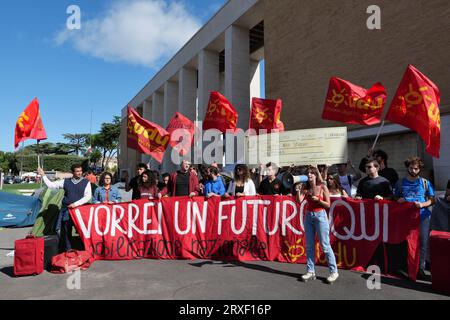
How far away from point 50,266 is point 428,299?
5519mm

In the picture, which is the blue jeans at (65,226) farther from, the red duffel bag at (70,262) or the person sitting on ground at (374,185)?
the person sitting on ground at (374,185)

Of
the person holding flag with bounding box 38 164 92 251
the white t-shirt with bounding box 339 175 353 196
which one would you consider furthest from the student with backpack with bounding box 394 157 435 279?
the person holding flag with bounding box 38 164 92 251

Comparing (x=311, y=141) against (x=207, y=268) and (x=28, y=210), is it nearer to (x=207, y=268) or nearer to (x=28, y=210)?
(x=207, y=268)

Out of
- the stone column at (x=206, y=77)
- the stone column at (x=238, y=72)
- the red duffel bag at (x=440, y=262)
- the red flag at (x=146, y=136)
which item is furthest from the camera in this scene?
the stone column at (x=206, y=77)

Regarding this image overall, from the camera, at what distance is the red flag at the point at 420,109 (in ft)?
17.3

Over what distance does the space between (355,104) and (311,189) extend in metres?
3.48

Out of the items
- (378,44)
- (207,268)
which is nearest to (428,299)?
(207,268)

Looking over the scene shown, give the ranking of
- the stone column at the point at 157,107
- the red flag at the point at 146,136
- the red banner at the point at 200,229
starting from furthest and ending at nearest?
the stone column at the point at 157,107
the red flag at the point at 146,136
the red banner at the point at 200,229

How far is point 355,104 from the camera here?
7277 millimetres

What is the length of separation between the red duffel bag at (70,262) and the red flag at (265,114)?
564cm

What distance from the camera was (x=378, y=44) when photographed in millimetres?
14023

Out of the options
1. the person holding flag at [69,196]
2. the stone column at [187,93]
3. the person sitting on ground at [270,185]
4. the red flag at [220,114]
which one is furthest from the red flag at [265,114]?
the stone column at [187,93]

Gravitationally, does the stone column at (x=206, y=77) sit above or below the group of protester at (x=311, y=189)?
above
